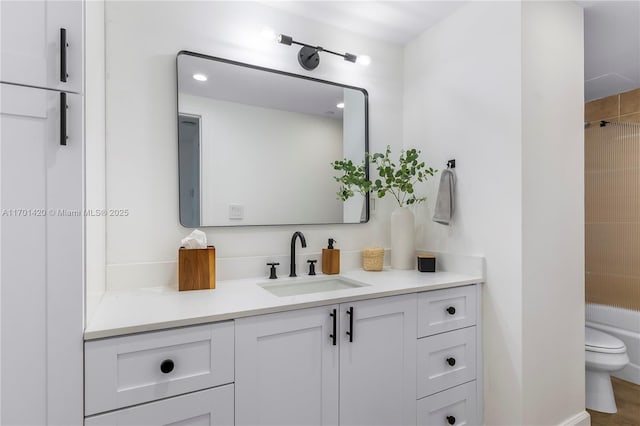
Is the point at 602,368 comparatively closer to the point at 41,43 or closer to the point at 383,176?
the point at 383,176

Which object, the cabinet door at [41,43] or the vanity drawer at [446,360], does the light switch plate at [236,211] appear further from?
the vanity drawer at [446,360]

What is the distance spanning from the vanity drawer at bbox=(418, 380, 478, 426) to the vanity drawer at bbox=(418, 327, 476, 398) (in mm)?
34

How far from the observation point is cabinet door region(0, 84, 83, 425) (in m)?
0.83

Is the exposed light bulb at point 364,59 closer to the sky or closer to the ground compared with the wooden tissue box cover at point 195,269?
closer to the sky

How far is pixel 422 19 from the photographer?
199 cm

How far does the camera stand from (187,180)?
1.60 meters

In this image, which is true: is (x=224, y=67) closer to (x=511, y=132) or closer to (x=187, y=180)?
(x=187, y=180)

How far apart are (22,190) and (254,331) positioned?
0.77 m

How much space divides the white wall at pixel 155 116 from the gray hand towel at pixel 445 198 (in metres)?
0.84

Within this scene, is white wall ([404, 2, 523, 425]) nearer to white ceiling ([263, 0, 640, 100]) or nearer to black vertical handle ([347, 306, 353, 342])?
white ceiling ([263, 0, 640, 100])

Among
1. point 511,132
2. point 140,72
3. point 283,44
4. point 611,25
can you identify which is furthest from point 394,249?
point 611,25

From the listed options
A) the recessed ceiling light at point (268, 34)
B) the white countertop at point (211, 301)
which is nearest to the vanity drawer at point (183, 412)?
the white countertop at point (211, 301)

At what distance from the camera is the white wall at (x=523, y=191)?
160 centimetres

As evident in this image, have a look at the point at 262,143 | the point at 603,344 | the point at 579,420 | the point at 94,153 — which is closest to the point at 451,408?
the point at 579,420
